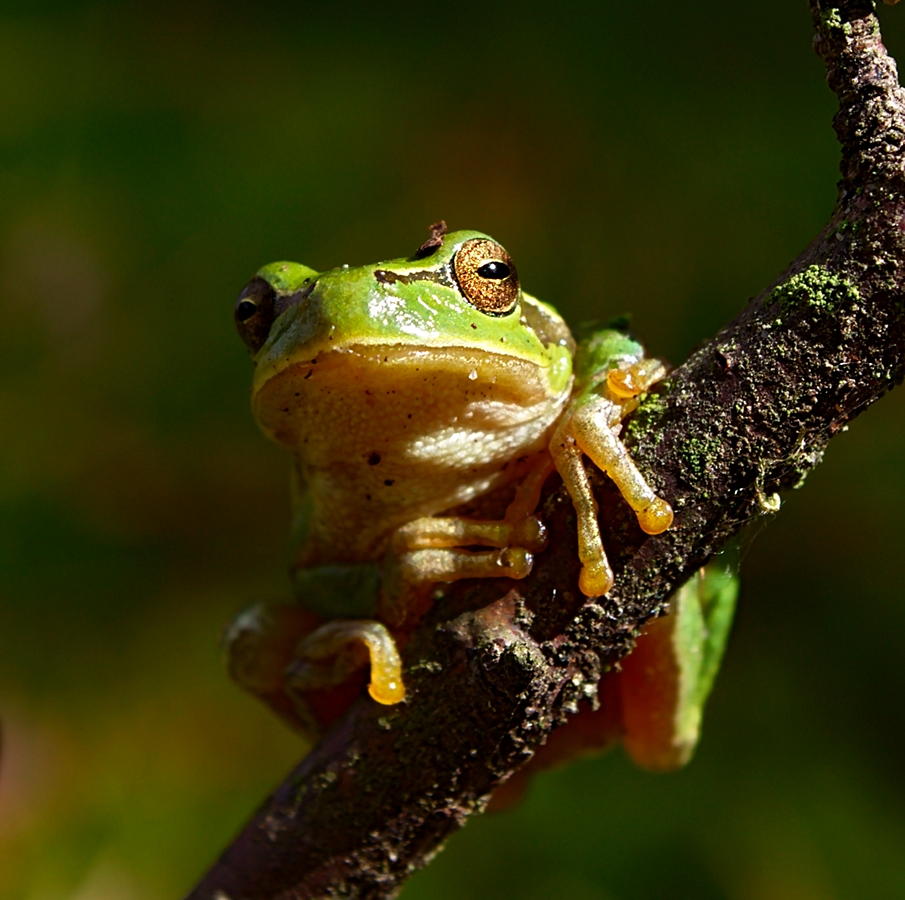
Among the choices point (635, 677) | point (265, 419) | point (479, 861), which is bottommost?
→ point (479, 861)

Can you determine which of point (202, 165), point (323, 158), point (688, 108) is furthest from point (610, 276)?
point (202, 165)

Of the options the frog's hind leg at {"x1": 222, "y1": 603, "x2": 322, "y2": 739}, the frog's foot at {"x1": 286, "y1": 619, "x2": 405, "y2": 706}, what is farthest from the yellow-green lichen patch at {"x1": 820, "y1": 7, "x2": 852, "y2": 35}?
the frog's hind leg at {"x1": 222, "y1": 603, "x2": 322, "y2": 739}

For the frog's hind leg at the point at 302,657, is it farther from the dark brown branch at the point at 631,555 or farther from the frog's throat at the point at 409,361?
the frog's throat at the point at 409,361

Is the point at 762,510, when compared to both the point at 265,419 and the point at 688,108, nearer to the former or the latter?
the point at 265,419

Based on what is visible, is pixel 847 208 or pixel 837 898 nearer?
pixel 847 208


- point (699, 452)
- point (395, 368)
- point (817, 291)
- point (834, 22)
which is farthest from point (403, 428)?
point (834, 22)

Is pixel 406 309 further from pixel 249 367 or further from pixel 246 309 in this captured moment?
pixel 249 367
